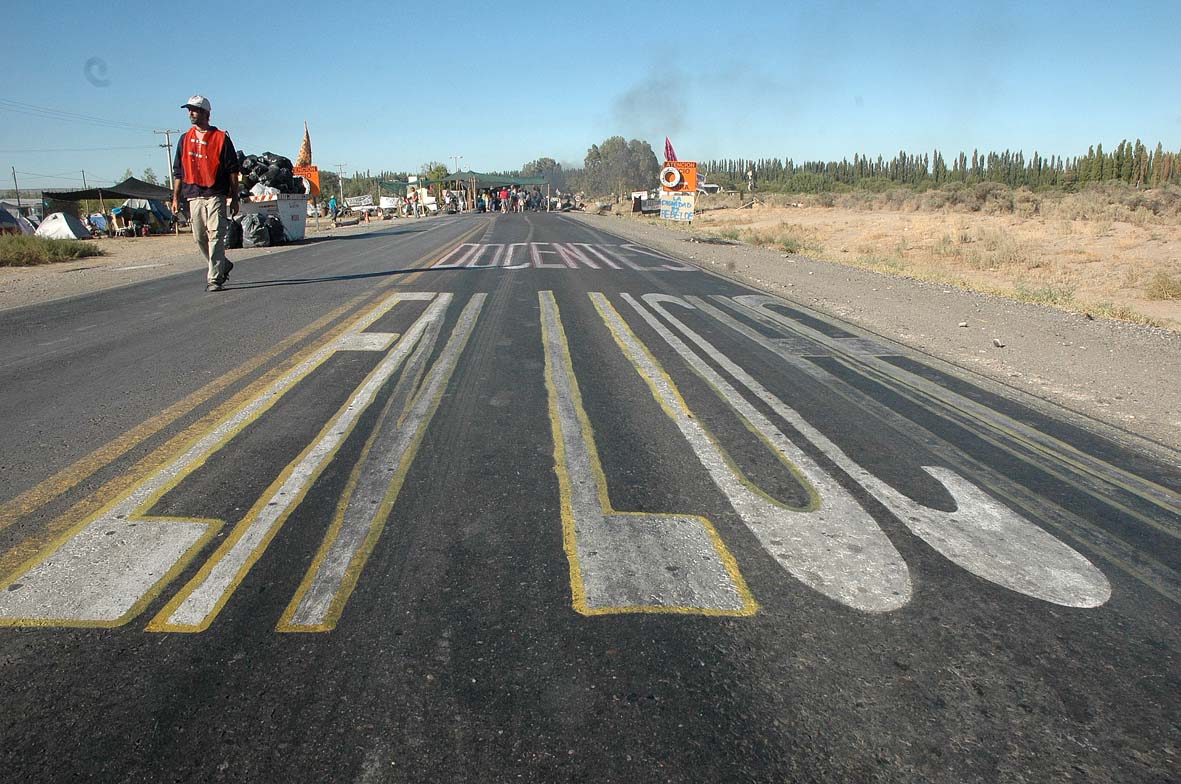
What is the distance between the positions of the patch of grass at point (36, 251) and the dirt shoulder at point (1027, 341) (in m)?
17.5

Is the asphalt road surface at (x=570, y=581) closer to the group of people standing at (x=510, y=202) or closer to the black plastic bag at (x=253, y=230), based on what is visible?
the black plastic bag at (x=253, y=230)

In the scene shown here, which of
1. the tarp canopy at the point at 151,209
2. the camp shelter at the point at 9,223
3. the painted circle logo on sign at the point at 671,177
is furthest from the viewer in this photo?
the tarp canopy at the point at 151,209

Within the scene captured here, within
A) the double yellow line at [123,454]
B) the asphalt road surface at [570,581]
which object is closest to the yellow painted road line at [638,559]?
the asphalt road surface at [570,581]

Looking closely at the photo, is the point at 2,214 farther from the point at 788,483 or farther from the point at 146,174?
the point at 146,174

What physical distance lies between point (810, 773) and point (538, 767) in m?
0.75

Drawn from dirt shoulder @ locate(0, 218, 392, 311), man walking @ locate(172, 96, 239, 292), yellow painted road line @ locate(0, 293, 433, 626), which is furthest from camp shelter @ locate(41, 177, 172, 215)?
yellow painted road line @ locate(0, 293, 433, 626)

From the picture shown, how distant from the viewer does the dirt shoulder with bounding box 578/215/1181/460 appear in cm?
632

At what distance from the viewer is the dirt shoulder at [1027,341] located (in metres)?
6.32

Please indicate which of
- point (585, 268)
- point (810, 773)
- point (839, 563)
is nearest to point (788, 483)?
point (839, 563)

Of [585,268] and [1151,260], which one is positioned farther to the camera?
[1151,260]

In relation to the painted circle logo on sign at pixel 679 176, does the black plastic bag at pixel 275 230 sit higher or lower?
lower

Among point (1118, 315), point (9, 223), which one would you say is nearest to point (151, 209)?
point (9, 223)

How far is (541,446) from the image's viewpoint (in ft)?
14.8

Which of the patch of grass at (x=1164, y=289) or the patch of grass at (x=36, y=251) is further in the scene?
the patch of grass at (x=36, y=251)
